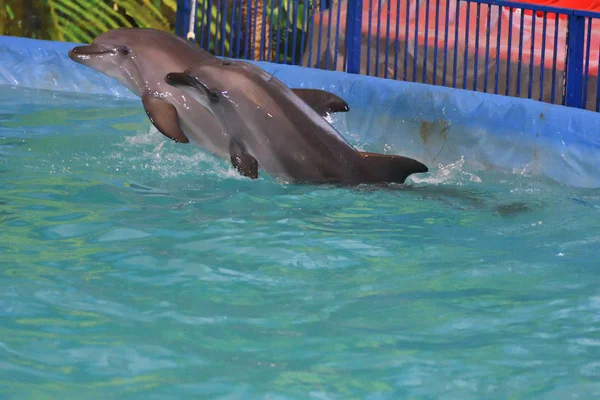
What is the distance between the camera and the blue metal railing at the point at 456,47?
8.37 m

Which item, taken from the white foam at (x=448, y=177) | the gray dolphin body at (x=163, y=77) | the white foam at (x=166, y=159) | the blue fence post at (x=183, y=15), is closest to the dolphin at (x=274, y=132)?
the white foam at (x=166, y=159)

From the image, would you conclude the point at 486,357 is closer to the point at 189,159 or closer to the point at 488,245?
the point at 488,245

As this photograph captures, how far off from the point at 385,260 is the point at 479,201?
4.57 feet

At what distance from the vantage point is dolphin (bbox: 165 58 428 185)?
270 inches

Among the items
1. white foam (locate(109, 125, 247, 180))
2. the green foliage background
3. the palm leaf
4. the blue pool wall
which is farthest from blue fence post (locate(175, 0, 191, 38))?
white foam (locate(109, 125, 247, 180))

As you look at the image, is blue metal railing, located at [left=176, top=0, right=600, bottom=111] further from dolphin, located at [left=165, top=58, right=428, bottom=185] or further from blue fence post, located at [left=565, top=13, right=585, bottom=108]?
dolphin, located at [left=165, top=58, right=428, bottom=185]

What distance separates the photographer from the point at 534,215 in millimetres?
6523

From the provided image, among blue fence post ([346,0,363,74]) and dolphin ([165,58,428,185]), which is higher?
blue fence post ([346,0,363,74])

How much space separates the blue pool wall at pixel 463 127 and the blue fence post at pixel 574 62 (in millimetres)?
275

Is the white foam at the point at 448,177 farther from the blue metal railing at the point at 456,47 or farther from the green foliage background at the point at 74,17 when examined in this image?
the green foliage background at the point at 74,17

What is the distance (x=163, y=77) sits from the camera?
8055mm

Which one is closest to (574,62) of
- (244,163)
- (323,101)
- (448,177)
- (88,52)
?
(448,177)

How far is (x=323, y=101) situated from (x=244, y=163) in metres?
0.85

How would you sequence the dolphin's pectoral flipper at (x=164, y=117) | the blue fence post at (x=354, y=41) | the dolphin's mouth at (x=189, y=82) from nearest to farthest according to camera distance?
the dolphin's mouth at (x=189, y=82)
the dolphin's pectoral flipper at (x=164, y=117)
the blue fence post at (x=354, y=41)
